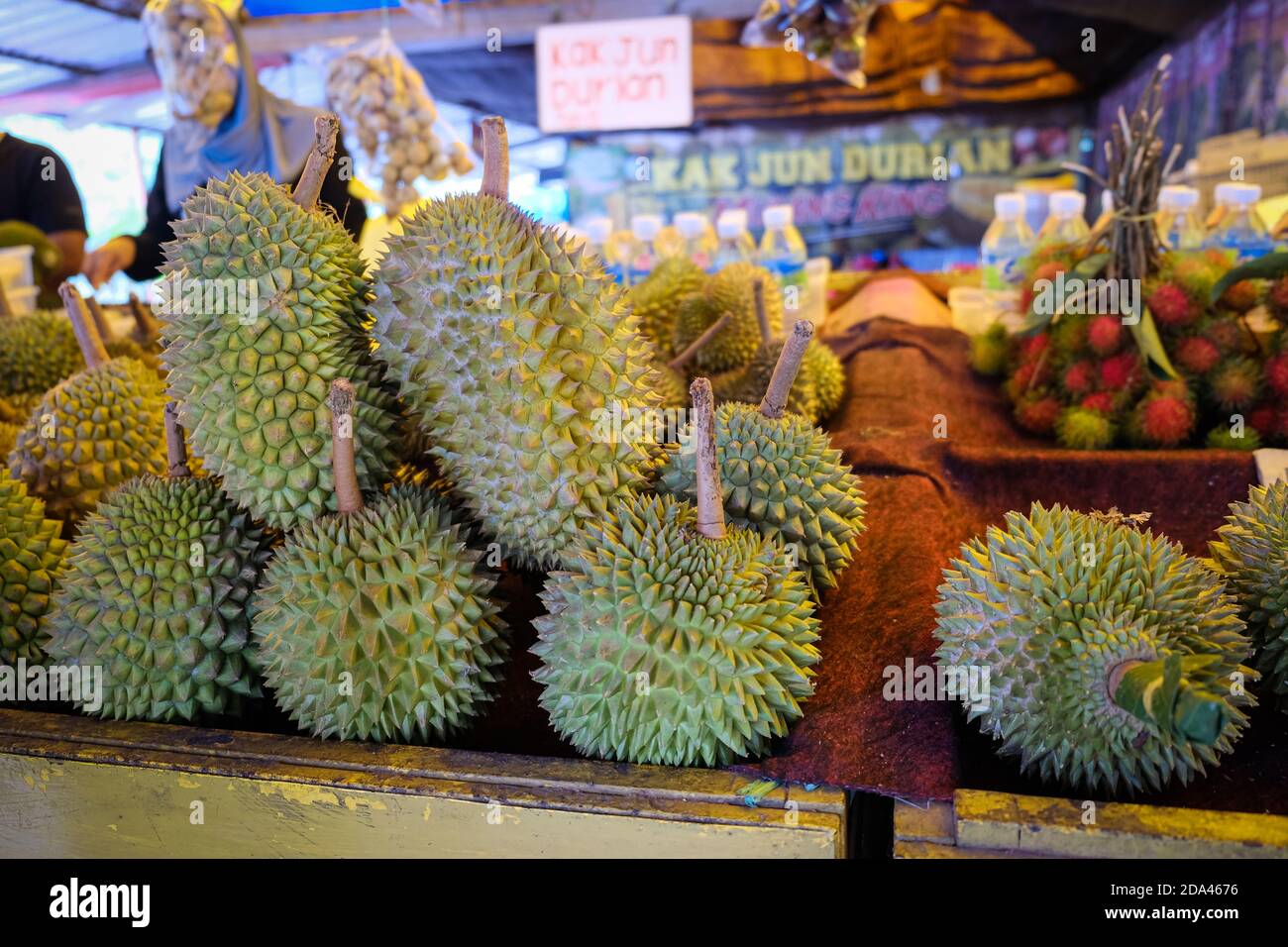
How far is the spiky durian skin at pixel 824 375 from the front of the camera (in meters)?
2.31

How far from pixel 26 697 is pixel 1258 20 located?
230 inches

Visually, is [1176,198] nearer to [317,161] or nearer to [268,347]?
[317,161]

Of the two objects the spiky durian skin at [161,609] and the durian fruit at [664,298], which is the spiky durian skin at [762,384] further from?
the spiky durian skin at [161,609]

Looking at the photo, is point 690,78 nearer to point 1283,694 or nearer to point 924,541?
point 924,541

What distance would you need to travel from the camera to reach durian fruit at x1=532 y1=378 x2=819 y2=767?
3.83 ft

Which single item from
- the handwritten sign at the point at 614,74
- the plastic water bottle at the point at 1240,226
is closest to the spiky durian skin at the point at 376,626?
the plastic water bottle at the point at 1240,226

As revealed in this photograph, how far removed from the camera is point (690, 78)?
677 cm

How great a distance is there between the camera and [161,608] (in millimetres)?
1361

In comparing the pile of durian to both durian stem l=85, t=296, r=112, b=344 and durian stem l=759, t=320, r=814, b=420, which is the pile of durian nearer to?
durian stem l=759, t=320, r=814, b=420

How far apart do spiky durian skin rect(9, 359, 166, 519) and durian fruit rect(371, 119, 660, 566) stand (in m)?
0.72

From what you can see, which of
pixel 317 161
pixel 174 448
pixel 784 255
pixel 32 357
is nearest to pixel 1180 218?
pixel 784 255

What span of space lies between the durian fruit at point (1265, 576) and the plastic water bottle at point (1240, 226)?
1.38 metres

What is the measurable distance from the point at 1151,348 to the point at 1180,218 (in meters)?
0.87
